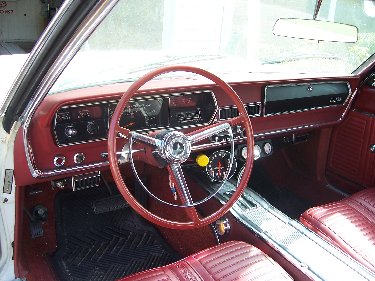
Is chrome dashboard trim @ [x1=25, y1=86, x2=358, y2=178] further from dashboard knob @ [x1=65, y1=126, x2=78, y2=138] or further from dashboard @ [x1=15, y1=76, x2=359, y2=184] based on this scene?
dashboard knob @ [x1=65, y1=126, x2=78, y2=138]

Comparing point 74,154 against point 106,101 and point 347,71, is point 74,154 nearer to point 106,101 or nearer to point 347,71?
point 106,101

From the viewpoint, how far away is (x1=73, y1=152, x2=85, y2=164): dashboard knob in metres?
2.42

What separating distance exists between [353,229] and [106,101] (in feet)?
4.82

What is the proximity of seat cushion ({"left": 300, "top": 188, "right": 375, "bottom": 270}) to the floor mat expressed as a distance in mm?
776

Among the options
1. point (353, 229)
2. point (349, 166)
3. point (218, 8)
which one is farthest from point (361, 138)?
point (218, 8)

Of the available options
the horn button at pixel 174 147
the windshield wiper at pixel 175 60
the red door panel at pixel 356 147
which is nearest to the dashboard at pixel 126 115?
the windshield wiper at pixel 175 60

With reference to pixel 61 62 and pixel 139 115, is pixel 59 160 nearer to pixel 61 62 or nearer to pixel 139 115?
pixel 139 115

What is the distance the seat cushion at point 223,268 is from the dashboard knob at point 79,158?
68 centimetres

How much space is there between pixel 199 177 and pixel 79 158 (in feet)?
2.59

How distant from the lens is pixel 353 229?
260 cm

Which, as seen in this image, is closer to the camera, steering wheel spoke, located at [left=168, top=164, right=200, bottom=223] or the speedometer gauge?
steering wheel spoke, located at [left=168, top=164, right=200, bottom=223]

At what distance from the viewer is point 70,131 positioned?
7.65 ft

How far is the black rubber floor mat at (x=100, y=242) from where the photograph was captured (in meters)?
2.94

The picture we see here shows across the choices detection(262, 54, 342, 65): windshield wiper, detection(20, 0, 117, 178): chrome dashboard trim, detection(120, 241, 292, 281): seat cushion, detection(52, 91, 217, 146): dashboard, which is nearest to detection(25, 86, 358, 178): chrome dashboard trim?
detection(20, 0, 117, 178): chrome dashboard trim
